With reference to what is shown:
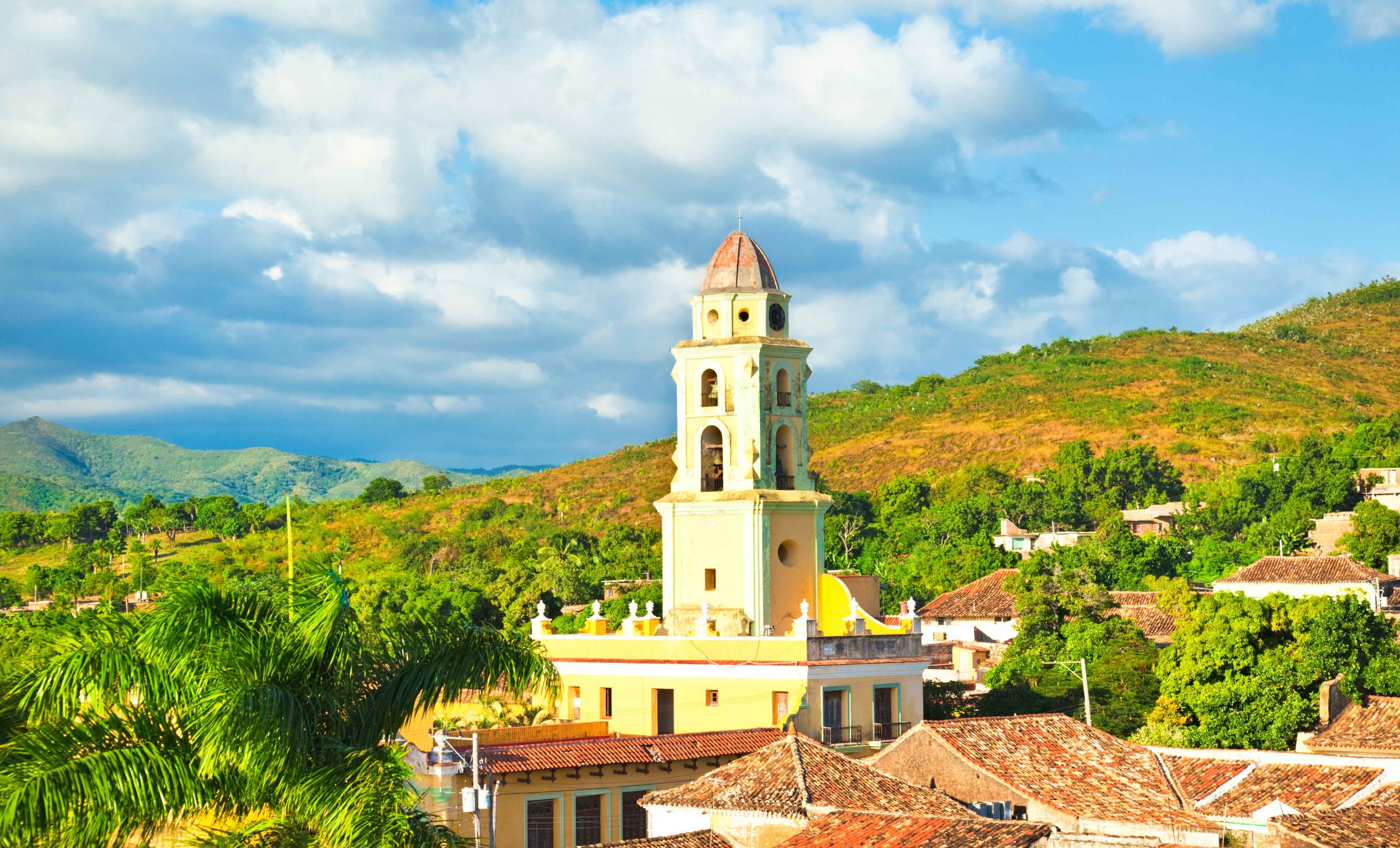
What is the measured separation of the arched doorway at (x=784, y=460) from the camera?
115ft

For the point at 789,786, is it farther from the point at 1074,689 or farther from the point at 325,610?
the point at 1074,689

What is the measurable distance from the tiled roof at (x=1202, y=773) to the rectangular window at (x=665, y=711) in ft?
29.6

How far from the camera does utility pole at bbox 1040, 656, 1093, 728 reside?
37031mm

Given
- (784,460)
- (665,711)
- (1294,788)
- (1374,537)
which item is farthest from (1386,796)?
(1374,537)

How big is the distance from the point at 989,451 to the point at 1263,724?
7912 cm

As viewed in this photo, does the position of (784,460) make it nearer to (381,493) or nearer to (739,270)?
(739,270)

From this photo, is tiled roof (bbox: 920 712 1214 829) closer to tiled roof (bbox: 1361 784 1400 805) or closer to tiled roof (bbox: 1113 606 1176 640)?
tiled roof (bbox: 1361 784 1400 805)

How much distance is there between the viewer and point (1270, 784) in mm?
30125

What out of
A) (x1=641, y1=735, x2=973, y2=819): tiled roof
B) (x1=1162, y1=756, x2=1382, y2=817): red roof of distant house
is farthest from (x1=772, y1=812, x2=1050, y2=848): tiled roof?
(x1=1162, y1=756, x2=1382, y2=817): red roof of distant house

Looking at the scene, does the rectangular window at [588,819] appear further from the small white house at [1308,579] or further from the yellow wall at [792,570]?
the small white house at [1308,579]

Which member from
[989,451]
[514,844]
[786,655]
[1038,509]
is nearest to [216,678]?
[514,844]

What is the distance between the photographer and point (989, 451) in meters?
117

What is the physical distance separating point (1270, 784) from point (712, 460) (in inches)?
479

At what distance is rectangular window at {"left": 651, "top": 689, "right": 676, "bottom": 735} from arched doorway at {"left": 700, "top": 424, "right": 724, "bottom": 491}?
14.4 ft
